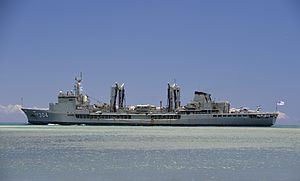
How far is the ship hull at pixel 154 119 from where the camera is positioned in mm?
114625

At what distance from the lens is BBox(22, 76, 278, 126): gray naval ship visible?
378ft

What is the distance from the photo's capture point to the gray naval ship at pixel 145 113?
378ft

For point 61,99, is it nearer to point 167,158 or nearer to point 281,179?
point 167,158

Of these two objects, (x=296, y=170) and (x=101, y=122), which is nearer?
(x=296, y=170)

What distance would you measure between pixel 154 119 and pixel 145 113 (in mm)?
2390

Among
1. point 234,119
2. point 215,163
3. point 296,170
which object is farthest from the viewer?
point 234,119

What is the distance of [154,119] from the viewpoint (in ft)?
393

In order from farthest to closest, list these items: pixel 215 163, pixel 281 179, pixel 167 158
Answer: pixel 167 158, pixel 215 163, pixel 281 179

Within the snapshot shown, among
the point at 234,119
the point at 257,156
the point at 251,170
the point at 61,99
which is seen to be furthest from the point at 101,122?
the point at 251,170

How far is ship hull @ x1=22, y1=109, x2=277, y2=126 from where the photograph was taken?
114625 mm

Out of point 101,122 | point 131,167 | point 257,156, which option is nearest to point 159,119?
point 101,122

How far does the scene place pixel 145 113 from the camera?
119 meters

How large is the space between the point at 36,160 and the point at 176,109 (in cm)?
8698

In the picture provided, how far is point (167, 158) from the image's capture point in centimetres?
3894
